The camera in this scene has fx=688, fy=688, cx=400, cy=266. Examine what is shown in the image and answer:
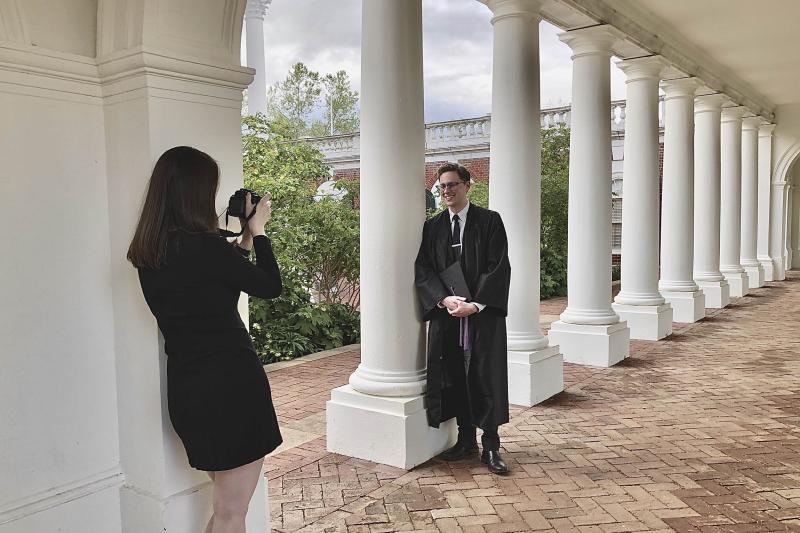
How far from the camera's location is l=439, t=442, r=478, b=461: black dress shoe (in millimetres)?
4730

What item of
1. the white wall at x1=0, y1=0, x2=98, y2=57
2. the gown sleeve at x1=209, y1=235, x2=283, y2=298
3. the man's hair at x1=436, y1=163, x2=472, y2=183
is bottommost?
the gown sleeve at x1=209, y1=235, x2=283, y2=298

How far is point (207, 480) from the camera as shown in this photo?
3.21 m

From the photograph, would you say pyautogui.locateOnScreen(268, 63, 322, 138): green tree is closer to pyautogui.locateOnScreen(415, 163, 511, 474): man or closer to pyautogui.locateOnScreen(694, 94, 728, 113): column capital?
pyautogui.locateOnScreen(694, 94, 728, 113): column capital

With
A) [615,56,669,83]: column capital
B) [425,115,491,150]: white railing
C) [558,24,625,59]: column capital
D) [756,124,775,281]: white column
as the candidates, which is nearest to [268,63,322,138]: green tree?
[425,115,491,150]: white railing

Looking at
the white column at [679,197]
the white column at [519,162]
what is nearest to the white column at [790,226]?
the white column at [679,197]

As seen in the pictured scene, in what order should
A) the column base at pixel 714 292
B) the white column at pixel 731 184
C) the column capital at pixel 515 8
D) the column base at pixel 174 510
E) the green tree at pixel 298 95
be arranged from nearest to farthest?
1. the column base at pixel 174 510
2. the column capital at pixel 515 8
3. the column base at pixel 714 292
4. the white column at pixel 731 184
5. the green tree at pixel 298 95

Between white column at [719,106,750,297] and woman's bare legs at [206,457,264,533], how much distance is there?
1363 centimetres

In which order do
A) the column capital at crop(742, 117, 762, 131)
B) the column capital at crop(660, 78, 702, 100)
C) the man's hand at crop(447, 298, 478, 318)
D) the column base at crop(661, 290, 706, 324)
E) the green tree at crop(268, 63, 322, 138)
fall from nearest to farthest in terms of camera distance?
the man's hand at crop(447, 298, 478, 318) < the column capital at crop(660, 78, 702, 100) < the column base at crop(661, 290, 706, 324) < the column capital at crop(742, 117, 762, 131) < the green tree at crop(268, 63, 322, 138)

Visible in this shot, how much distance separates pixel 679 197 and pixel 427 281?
25.4ft

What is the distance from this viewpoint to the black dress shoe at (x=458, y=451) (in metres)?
4.73

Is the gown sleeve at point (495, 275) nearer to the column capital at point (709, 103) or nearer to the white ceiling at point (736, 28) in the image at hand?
the white ceiling at point (736, 28)

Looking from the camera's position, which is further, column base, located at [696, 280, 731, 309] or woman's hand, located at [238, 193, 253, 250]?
column base, located at [696, 280, 731, 309]

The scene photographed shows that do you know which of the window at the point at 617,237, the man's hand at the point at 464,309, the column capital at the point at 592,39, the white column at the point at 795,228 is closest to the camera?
the man's hand at the point at 464,309

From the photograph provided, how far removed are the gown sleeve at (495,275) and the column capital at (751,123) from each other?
13640 millimetres
